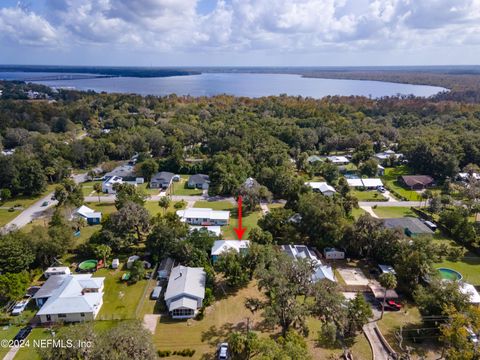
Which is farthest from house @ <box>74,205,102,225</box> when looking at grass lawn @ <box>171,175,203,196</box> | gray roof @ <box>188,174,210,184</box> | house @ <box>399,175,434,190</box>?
house @ <box>399,175,434,190</box>

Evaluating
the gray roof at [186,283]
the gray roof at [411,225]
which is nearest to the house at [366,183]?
the gray roof at [411,225]

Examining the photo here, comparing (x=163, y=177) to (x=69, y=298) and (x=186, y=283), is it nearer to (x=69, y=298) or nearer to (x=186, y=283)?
(x=186, y=283)

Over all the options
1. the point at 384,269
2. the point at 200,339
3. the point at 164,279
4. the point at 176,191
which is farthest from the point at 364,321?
the point at 176,191

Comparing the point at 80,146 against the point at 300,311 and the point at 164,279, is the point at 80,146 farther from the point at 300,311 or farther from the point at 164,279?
the point at 300,311

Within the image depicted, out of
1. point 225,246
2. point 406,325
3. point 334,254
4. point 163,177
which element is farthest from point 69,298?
point 163,177

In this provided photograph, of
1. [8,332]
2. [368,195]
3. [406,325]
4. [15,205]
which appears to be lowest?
[368,195]

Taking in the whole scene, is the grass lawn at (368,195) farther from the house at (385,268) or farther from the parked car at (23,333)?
the parked car at (23,333)

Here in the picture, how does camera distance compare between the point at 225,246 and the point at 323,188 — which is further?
the point at 323,188
